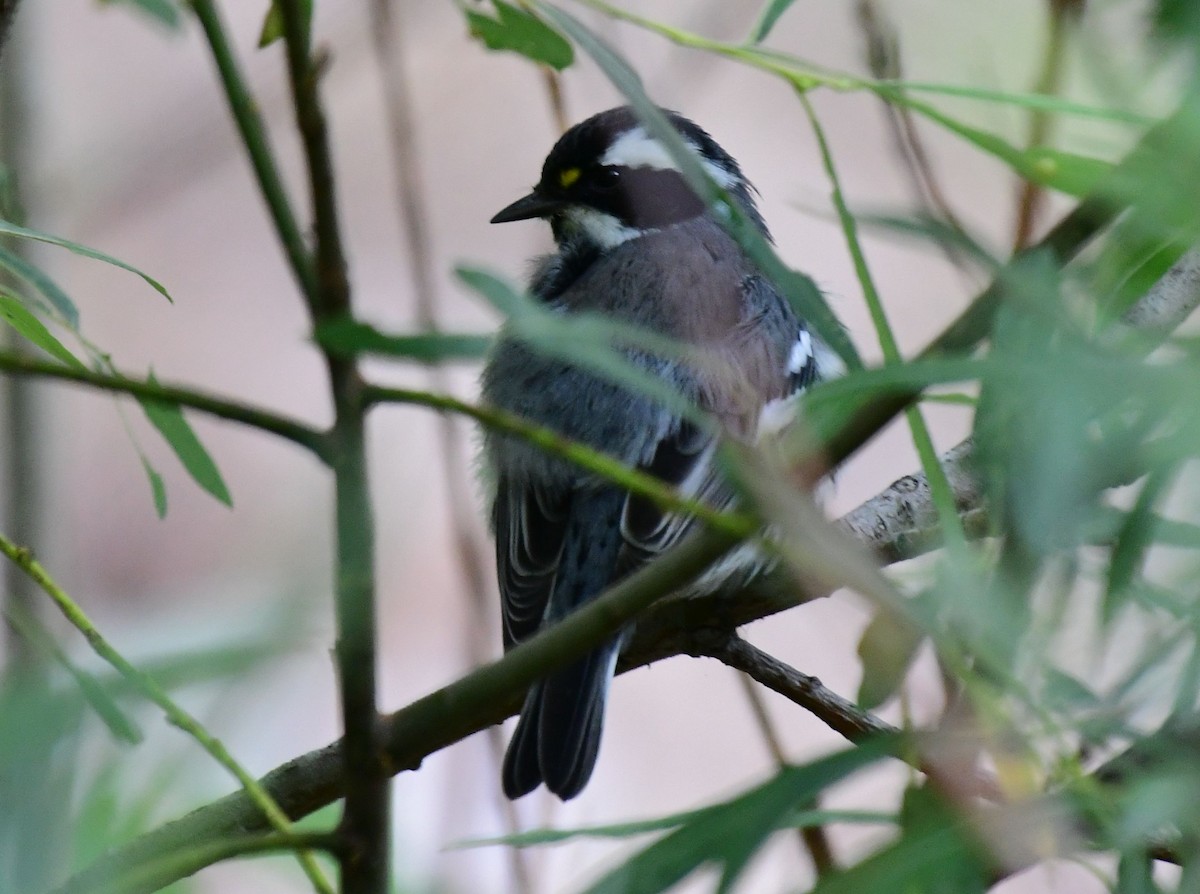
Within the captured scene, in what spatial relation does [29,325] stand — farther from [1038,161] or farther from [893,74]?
[893,74]

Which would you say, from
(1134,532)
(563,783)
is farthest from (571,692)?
(1134,532)

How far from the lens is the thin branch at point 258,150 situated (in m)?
0.88

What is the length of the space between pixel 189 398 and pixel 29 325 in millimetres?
772

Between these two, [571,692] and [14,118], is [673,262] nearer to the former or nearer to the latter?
[571,692]

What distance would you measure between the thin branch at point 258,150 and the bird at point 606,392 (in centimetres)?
153

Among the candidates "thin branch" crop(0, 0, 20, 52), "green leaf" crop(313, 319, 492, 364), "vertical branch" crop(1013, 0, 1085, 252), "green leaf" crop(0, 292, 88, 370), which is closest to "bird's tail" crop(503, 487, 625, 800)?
"vertical branch" crop(1013, 0, 1085, 252)

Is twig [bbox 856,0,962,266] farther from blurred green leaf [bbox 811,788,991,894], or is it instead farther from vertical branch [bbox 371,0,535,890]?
blurred green leaf [bbox 811,788,991,894]

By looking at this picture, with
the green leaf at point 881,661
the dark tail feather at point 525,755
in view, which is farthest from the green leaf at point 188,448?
the dark tail feather at point 525,755

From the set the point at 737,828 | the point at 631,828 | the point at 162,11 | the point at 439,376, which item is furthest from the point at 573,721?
the point at 737,828

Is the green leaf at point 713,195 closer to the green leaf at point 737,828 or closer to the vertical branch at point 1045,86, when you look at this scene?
the green leaf at point 737,828

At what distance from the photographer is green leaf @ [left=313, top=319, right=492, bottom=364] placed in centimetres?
88

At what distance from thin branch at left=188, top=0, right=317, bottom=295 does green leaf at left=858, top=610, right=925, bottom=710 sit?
869 millimetres

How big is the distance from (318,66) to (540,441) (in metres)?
0.26

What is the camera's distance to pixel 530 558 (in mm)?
2883
